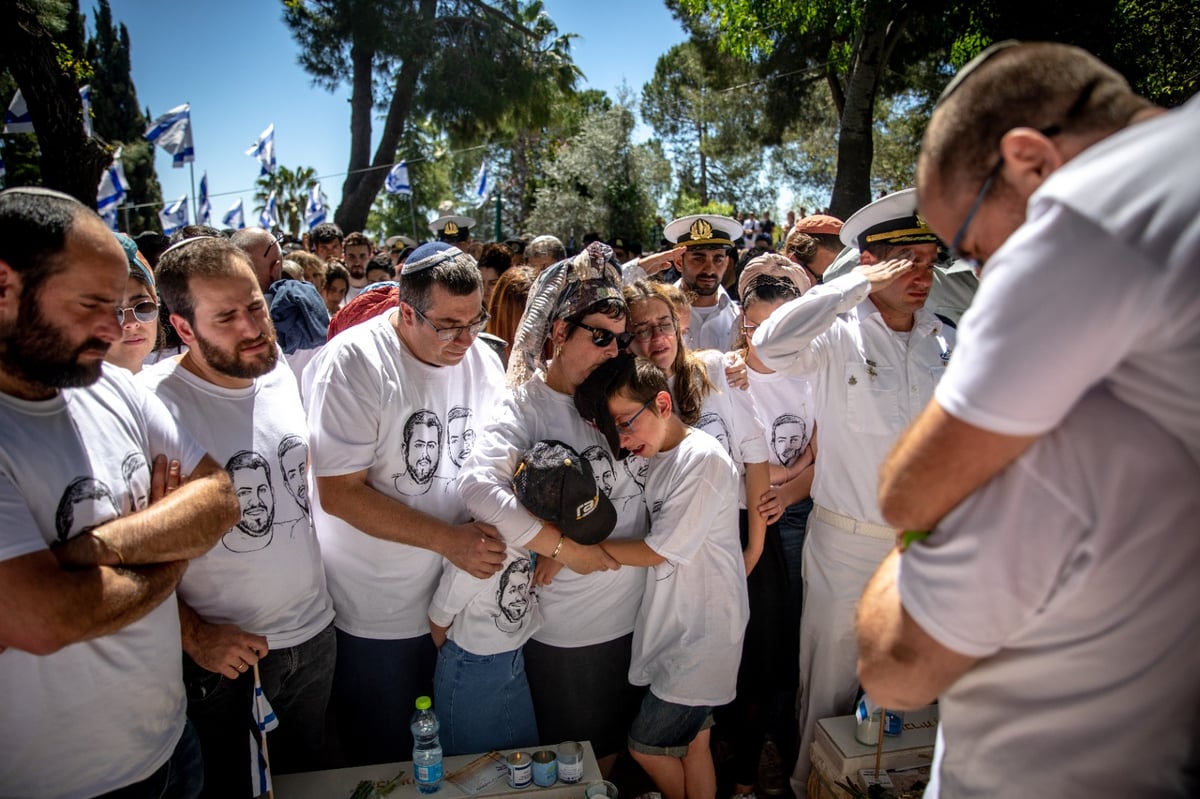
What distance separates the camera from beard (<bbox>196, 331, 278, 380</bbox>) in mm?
2430

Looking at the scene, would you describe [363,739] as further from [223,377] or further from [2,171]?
[2,171]

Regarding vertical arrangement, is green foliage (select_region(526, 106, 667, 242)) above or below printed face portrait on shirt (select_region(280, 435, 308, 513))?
above

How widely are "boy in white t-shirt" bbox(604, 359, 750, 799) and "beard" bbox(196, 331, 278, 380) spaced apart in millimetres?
1190

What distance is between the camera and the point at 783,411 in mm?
3609

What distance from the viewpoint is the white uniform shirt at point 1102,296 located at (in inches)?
34.8

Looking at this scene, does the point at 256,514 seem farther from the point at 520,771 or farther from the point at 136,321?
the point at 520,771

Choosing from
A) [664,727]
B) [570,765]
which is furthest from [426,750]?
[664,727]

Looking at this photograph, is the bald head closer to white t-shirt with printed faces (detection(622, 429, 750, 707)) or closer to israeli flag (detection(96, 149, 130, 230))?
white t-shirt with printed faces (detection(622, 429, 750, 707))

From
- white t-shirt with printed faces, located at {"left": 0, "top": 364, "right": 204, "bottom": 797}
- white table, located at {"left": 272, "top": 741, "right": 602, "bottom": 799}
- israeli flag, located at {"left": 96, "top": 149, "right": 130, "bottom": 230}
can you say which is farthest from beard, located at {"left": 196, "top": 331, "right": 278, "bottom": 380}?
israeli flag, located at {"left": 96, "top": 149, "right": 130, "bottom": 230}

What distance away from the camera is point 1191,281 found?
88cm

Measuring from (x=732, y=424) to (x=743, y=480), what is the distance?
0.87 ft

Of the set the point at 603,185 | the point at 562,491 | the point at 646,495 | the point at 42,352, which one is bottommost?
the point at 646,495

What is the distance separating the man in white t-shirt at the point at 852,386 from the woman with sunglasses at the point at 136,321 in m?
2.50

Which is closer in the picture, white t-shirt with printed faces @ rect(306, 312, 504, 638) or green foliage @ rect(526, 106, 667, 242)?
white t-shirt with printed faces @ rect(306, 312, 504, 638)
